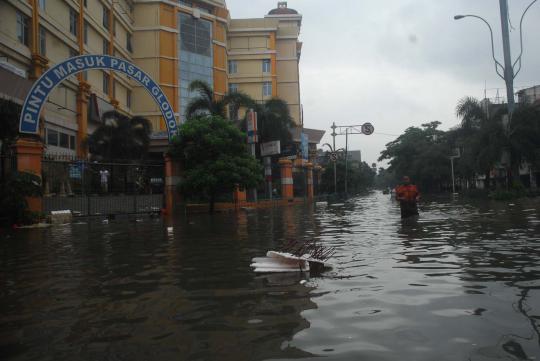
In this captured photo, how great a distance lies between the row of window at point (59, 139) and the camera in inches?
1111

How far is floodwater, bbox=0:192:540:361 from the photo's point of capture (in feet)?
10.7

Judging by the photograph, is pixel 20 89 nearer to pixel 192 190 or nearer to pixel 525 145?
pixel 192 190

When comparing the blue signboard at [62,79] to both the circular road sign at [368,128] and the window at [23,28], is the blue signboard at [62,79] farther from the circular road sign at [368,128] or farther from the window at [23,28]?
the circular road sign at [368,128]

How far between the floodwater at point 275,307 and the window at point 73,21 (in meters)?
28.7

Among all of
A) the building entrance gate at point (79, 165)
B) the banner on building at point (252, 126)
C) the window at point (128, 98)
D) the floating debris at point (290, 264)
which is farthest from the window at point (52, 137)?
the floating debris at point (290, 264)

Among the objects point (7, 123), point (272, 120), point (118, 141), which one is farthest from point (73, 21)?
point (272, 120)

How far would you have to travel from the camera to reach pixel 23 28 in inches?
1041

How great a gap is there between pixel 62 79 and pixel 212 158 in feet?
27.1

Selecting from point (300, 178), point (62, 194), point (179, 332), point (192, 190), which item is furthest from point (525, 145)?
point (179, 332)

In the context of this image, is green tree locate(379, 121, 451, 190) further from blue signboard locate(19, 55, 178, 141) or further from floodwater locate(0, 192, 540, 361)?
floodwater locate(0, 192, 540, 361)

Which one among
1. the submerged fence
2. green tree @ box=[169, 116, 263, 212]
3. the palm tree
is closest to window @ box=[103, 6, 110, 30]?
the palm tree

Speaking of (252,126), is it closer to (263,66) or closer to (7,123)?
(7,123)

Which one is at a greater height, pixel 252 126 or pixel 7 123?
pixel 252 126

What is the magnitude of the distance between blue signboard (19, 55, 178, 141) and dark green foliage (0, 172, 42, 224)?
3.67m
